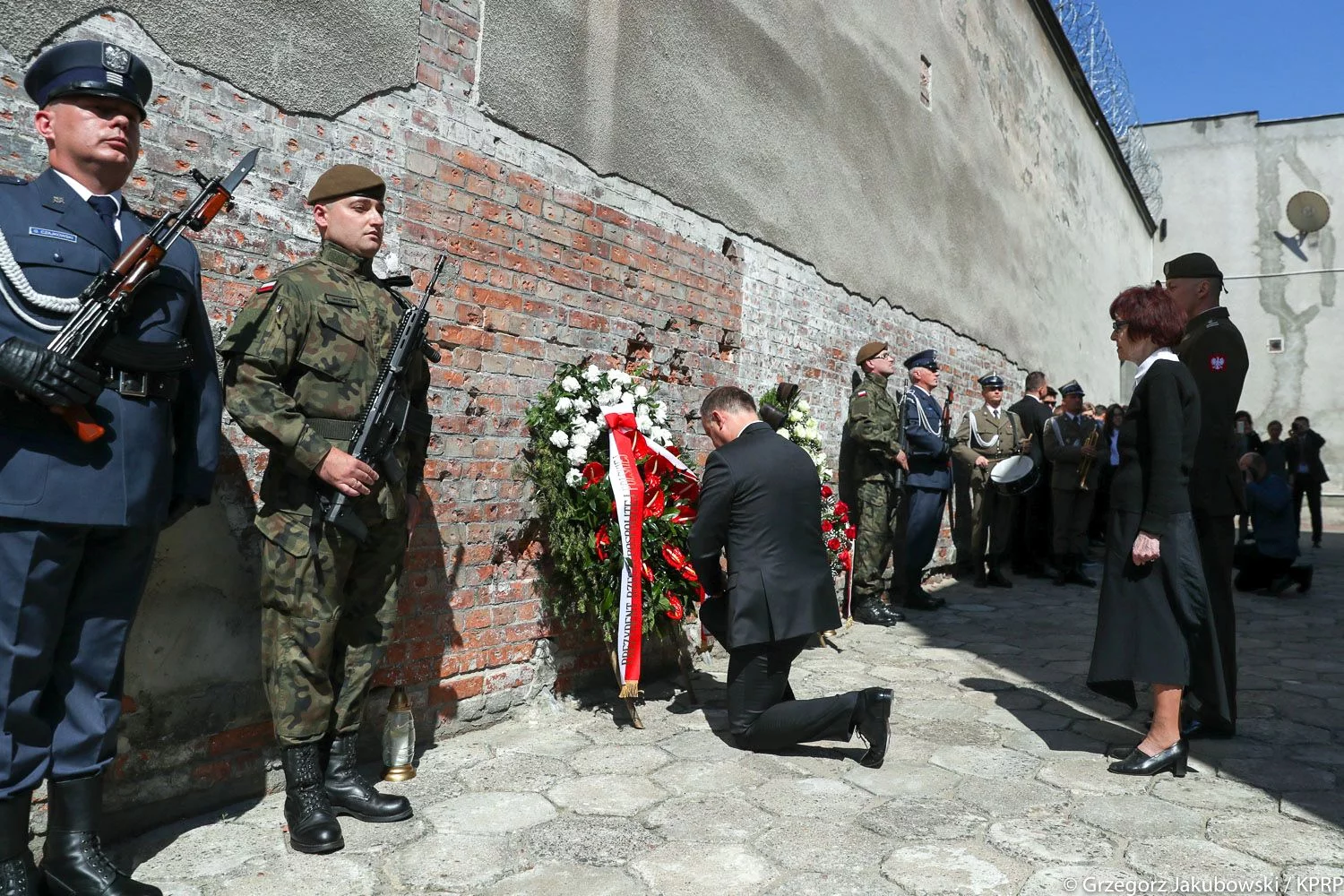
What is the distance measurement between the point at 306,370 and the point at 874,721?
8.04 feet

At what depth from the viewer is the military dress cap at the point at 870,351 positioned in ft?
23.9

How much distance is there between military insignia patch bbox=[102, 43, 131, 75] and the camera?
2.49m

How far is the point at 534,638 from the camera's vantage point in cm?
445

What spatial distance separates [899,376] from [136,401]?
7313mm

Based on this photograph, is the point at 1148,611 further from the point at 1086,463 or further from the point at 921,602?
the point at 1086,463

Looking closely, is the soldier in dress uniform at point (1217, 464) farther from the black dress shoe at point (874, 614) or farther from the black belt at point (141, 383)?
the black belt at point (141, 383)

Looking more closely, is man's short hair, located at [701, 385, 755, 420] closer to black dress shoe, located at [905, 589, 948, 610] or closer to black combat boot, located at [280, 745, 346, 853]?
black combat boot, located at [280, 745, 346, 853]

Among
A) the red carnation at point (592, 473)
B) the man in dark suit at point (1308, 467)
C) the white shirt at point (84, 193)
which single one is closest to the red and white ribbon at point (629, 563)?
the red carnation at point (592, 473)

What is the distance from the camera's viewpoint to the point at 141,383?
2537 millimetres

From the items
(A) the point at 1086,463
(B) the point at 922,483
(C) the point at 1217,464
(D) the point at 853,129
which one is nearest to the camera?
(C) the point at 1217,464

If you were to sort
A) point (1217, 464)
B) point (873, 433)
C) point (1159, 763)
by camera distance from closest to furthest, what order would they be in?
point (1159, 763) < point (1217, 464) < point (873, 433)

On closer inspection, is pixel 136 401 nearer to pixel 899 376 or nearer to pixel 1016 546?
pixel 899 376

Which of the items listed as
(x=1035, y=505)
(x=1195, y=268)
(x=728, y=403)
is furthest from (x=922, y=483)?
(x=728, y=403)

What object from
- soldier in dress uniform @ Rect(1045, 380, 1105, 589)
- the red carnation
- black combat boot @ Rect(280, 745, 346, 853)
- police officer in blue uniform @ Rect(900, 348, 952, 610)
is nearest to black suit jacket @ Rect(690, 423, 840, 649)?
the red carnation
